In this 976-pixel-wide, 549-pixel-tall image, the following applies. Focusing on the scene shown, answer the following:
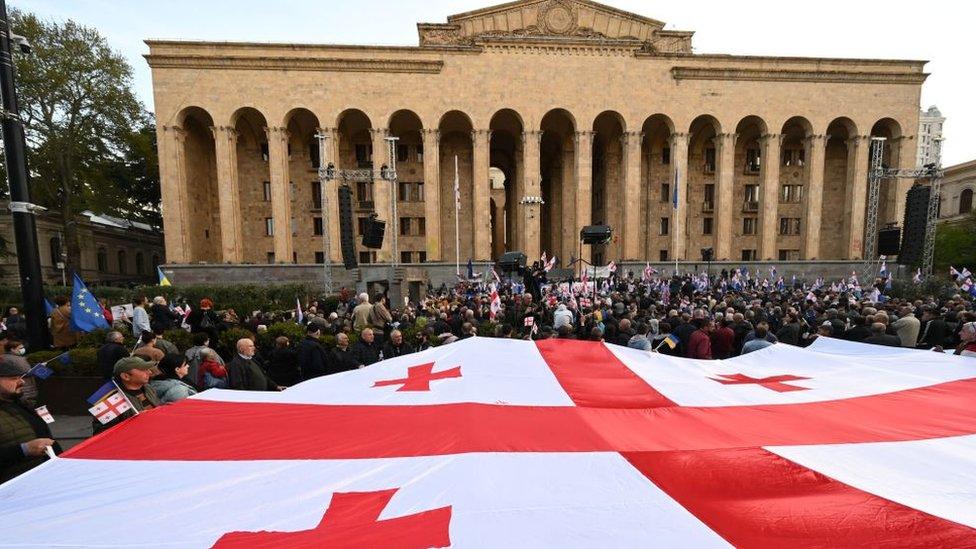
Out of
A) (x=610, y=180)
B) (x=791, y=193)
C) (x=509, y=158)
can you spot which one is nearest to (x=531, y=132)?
(x=610, y=180)

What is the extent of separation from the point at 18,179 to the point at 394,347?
652 centimetres

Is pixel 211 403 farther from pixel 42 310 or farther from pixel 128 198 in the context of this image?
pixel 128 198

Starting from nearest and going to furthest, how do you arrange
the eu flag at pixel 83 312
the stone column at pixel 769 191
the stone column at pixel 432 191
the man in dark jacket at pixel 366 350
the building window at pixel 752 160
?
the man in dark jacket at pixel 366 350 → the eu flag at pixel 83 312 → the stone column at pixel 432 191 → the stone column at pixel 769 191 → the building window at pixel 752 160

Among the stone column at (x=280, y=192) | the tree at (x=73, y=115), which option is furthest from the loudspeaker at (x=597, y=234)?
the tree at (x=73, y=115)

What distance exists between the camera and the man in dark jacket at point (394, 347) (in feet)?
24.4

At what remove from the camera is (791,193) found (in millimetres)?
35781

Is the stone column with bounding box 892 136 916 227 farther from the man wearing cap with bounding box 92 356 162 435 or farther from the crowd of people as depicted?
the man wearing cap with bounding box 92 356 162 435

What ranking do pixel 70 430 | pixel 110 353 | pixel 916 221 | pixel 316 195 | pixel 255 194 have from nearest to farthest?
pixel 110 353 < pixel 70 430 < pixel 916 221 < pixel 255 194 < pixel 316 195

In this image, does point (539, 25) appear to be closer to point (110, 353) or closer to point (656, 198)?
point (656, 198)

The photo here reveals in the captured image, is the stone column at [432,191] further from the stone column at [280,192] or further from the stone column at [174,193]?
the stone column at [174,193]

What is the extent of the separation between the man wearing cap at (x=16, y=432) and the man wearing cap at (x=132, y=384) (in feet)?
1.45

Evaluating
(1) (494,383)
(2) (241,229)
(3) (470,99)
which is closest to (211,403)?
(1) (494,383)

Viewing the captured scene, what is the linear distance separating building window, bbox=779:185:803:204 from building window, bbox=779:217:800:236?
5.20 feet

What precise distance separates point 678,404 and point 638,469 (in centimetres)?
169
